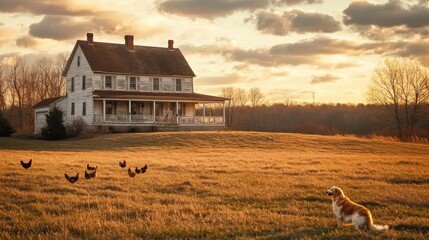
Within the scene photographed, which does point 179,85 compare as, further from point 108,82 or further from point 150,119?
point 108,82

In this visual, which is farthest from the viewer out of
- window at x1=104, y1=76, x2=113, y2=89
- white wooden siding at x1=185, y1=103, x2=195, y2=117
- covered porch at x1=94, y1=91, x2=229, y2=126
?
white wooden siding at x1=185, y1=103, x2=195, y2=117

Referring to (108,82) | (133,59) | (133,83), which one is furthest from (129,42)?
(108,82)

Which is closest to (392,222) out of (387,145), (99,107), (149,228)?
(149,228)

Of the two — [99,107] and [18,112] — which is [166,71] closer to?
[99,107]

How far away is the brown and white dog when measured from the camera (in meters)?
9.54

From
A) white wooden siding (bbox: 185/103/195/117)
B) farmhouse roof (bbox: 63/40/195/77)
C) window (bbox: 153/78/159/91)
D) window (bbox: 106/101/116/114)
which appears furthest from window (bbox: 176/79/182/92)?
window (bbox: 106/101/116/114)

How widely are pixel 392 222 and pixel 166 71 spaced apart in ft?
159

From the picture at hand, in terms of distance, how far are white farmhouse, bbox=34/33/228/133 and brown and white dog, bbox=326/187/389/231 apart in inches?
1626

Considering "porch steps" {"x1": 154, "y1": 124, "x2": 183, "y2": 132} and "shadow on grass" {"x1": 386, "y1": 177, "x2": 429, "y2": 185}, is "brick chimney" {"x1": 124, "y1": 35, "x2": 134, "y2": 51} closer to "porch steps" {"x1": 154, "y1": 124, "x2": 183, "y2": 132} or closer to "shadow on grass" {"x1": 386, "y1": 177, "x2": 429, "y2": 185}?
"porch steps" {"x1": 154, "y1": 124, "x2": 183, "y2": 132}

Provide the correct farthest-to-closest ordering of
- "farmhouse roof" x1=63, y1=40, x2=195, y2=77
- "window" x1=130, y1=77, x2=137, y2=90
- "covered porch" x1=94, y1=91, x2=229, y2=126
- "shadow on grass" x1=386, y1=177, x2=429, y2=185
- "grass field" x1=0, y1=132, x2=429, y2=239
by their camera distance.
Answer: "window" x1=130, y1=77, x2=137, y2=90 → "farmhouse roof" x1=63, y1=40, x2=195, y2=77 → "covered porch" x1=94, y1=91, x2=229, y2=126 → "shadow on grass" x1=386, y1=177, x2=429, y2=185 → "grass field" x1=0, y1=132, x2=429, y2=239

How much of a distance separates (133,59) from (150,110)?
625 centimetres

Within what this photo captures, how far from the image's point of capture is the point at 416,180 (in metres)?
19.0

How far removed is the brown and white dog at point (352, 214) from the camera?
9.54 m

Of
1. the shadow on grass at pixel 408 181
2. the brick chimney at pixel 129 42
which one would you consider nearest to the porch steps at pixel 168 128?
the brick chimney at pixel 129 42
